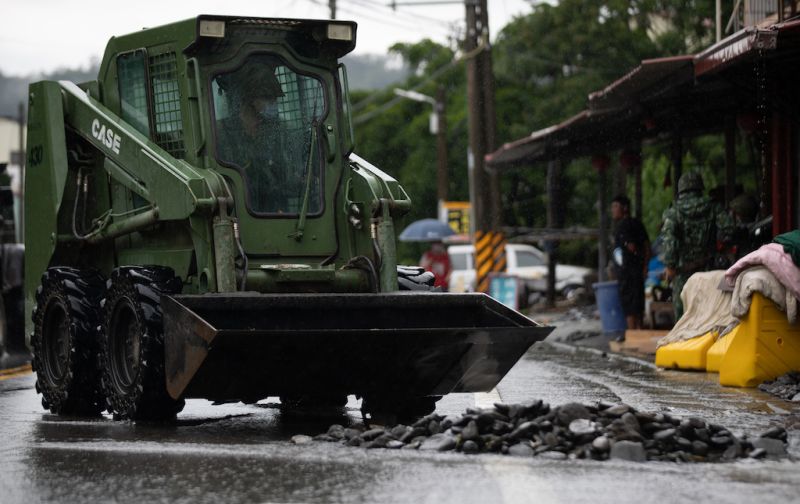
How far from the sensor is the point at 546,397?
12625 mm

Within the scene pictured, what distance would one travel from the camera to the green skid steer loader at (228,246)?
10.2m

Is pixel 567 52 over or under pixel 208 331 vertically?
over

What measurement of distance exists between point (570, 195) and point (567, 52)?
7.71m

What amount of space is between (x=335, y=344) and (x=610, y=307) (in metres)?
12.1

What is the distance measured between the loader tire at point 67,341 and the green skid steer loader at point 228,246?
0.02 metres

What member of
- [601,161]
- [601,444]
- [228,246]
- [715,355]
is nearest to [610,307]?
[601,161]

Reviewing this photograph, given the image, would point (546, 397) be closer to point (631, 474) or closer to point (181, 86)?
point (181, 86)

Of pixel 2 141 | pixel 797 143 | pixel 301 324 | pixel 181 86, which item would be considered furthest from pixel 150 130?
pixel 2 141

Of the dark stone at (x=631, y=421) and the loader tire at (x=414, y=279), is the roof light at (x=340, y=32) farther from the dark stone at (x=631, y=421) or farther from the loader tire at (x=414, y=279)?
the dark stone at (x=631, y=421)

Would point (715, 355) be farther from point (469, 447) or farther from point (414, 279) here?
point (469, 447)

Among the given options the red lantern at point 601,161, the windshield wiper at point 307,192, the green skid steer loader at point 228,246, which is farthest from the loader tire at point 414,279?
the red lantern at point 601,161

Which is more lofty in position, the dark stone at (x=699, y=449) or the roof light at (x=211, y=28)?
the roof light at (x=211, y=28)

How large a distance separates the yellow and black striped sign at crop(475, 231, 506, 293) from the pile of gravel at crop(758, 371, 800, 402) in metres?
17.3

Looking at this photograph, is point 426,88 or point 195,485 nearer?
point 195,485
